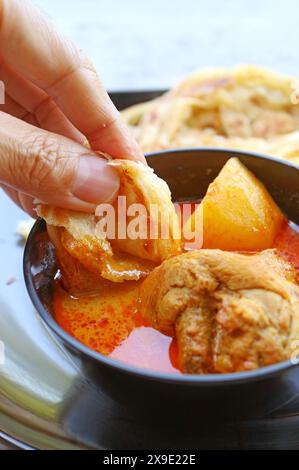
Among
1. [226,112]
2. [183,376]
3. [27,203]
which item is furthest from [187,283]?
[226,112]

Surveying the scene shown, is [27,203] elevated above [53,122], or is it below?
below

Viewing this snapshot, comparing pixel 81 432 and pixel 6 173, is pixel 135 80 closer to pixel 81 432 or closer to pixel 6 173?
pixel 6 173

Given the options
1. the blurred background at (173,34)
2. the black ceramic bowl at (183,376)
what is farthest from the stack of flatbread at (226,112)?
the blurred background at (173,34)

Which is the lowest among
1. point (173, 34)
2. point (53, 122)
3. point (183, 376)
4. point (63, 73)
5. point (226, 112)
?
point (173, 34)

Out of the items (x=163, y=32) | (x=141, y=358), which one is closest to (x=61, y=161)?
(x=141, y=358)

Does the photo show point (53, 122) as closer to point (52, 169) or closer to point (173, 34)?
point (52, 169)

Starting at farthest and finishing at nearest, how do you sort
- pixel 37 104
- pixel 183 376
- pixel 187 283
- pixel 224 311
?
pixel 37 104, pixel 187 283, pixel 224 311, pixel 183 376
